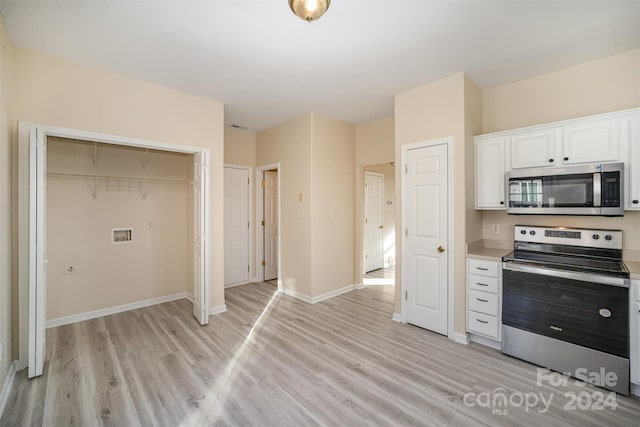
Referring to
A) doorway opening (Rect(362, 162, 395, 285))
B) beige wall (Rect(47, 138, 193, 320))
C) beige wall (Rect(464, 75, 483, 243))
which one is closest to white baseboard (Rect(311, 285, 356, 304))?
doorway opening (Rect(362, 162, 395, 285))

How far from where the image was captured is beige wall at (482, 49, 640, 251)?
2486 millimetres

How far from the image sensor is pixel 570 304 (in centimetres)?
227

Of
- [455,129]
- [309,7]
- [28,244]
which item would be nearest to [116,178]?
[28,244]

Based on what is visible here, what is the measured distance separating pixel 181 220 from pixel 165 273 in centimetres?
81

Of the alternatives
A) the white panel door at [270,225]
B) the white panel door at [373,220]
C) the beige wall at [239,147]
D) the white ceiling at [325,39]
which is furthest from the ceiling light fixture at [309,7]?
the white panel door at [373,220]

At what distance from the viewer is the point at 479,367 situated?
241 cm

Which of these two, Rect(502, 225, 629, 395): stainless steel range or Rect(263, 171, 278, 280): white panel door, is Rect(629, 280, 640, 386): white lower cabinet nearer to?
Rect(502, 225, 629, 395): stainless steel range

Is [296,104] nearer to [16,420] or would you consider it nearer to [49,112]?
[49,112]

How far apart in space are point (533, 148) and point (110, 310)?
5.22 meters

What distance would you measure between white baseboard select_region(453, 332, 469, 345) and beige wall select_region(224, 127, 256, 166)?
415 cm

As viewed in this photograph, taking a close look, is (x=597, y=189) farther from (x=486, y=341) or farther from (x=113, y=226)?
(x=113, y=226)

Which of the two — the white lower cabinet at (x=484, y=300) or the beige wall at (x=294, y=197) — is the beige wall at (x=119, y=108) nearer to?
the beige wall at (x=294, y=197)

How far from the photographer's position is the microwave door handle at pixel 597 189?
233 cm

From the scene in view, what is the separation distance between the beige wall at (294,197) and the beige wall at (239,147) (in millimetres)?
525
